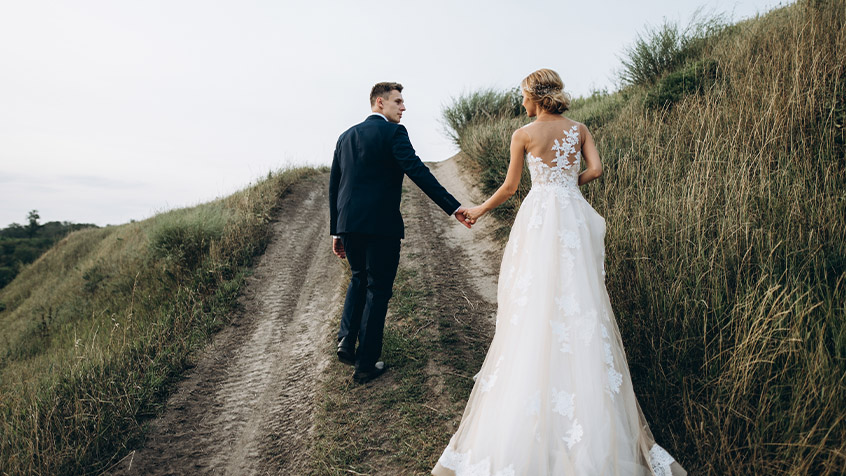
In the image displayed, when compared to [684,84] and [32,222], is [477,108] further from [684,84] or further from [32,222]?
[32,222]

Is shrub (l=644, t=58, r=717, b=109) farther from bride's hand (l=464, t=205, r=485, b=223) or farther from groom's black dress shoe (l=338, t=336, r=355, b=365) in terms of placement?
groom's black dress shoe (l=338, t=336, r=355, b=365)

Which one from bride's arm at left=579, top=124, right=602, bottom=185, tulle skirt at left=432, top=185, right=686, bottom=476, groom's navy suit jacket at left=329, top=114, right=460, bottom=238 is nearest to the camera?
tulle skirt at left=432, top=185, right=686, bottom=476

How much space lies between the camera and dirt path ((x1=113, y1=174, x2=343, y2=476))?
3.77 m

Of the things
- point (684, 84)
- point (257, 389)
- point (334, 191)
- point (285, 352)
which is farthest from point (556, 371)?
point (684, 84)

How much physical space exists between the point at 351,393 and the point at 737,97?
6083 mm

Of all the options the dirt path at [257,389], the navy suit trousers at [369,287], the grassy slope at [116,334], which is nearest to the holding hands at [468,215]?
the navy suit trousers at [369,287]

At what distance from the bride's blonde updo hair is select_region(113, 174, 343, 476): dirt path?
11.2 ft

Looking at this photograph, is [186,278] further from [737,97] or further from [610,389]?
[737,97]

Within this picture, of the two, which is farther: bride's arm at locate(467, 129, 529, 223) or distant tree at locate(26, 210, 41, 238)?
distant tree at locate(26, 210, 41, 238)

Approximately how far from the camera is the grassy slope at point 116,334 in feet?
12.2

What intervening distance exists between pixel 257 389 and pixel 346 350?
1.20 meters

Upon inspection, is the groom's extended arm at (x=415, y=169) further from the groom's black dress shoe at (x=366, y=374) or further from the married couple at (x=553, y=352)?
the groom's black dress shoe at (x=366, y=374)

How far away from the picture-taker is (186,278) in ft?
24.1

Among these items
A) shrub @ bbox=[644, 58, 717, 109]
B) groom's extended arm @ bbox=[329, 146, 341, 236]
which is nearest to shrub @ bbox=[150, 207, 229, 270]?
groom's extended arm @ bbox=[329, 146, 341, 236]
